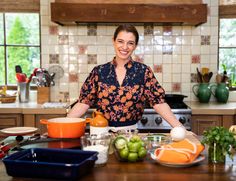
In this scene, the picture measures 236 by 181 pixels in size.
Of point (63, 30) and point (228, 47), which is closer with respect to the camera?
point (63, 30)

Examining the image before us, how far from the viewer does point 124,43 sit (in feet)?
7.52

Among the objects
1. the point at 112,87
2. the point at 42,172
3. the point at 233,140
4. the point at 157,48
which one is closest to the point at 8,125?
the point at 112,87

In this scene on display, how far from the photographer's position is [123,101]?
8.11 ft

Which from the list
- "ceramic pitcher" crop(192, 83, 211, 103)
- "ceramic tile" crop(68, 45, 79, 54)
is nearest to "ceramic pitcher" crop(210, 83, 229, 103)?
"ceramic pitcher" crop(192, 83, 211, 103)

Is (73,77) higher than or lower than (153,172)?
higher

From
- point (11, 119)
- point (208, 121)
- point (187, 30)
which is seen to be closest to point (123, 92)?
point (208, 121)

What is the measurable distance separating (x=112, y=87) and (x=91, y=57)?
1.61m

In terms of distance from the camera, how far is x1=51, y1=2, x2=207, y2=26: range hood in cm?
340

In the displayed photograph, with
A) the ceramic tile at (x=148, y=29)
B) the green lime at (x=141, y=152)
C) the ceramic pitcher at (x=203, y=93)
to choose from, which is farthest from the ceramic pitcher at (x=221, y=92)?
the green lime at (x=141, y=152)

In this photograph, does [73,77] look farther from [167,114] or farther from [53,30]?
[167,114]

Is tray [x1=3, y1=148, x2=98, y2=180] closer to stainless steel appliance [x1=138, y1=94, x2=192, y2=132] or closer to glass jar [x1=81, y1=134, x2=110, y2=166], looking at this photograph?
glass jar [x1=81, y1=134, x2=110, y2=166]

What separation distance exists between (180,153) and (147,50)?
252 centimetres

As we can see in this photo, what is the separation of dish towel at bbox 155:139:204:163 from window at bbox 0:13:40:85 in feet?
9.19

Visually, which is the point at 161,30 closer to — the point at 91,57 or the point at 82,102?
the point at 91,57
